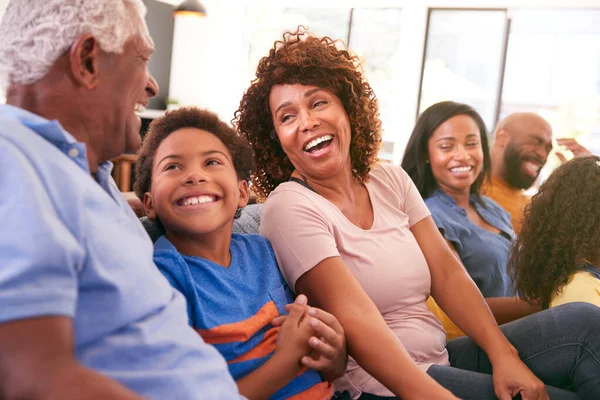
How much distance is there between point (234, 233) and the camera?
151 centimetres

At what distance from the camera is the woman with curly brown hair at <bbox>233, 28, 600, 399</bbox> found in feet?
4.55

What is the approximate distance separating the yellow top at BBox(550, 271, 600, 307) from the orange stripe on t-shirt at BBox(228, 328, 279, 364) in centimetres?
91

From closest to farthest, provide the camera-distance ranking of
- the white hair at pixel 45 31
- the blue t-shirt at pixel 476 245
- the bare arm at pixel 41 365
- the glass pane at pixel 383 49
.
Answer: the bare arm at pixel 41 365 → the white hair at pixel 45 31 → the blue t-shirt at pixel 476 245 → the glass pane at pixel 383 49

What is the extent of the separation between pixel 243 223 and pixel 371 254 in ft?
1.14

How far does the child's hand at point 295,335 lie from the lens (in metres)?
1.22

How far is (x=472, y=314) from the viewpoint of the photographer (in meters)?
1.66

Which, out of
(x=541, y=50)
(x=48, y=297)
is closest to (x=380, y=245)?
(x=48, y=297)

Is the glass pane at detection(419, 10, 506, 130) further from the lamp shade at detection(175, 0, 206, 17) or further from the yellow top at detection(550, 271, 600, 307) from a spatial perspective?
the yellow top at detection(550, 271, 600, 307)

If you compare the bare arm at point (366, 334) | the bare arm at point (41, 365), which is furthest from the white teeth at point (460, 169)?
the bare arm at point (41, 365)

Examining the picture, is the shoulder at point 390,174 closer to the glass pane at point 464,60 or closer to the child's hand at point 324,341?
the child's hand at point 324,341

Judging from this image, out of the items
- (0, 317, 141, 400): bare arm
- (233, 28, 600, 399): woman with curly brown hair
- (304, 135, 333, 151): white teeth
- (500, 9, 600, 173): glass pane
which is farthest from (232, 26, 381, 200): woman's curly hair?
(500, 9, 600, 173): glass pane

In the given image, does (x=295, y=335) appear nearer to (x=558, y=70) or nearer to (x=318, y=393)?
(x=318, y=393)

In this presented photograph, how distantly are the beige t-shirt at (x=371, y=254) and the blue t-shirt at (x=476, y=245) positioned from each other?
51cm

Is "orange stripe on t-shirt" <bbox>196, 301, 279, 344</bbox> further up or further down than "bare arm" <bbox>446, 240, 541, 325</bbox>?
further up
